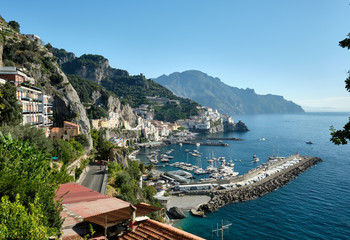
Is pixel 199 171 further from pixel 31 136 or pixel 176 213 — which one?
pixel 31 136

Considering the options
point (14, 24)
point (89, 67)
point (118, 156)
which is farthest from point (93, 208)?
point (89, 67)

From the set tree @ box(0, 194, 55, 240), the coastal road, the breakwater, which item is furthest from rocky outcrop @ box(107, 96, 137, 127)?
tree @ box(0, 194, 55, 240)

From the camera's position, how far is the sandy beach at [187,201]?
2977 centimetres

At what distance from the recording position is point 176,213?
1053 inches

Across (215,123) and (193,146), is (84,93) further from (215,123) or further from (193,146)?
(215,123)

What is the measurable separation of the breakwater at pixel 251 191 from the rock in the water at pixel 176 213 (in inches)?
114

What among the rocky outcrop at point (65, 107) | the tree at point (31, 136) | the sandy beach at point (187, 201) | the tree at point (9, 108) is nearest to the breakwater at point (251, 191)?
the sandy beach at point (187, 201)

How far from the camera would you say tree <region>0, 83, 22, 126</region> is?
17.0 m

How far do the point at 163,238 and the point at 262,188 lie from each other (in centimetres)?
3531

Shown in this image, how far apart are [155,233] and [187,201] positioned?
91.6ft

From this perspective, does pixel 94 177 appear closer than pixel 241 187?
Yes

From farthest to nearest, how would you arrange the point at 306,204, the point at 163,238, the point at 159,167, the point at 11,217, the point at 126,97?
1. the point at 126,97
2. the point at 159,167
3. the point at 306,204
4. the point at 163,238
5. the point at 11,217

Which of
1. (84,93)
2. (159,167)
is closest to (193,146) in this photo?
(159,167)

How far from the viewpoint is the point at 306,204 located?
1203 inches
